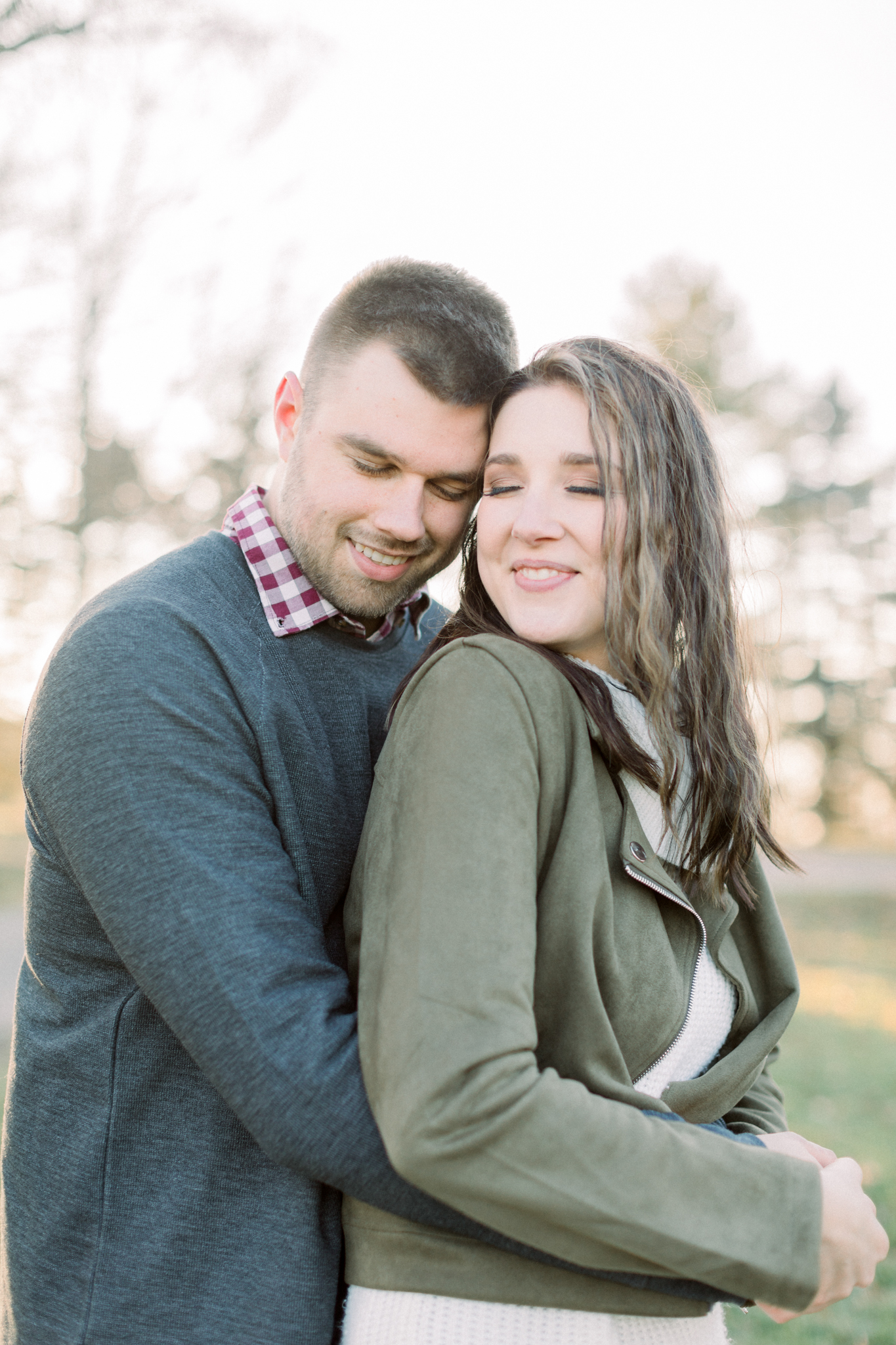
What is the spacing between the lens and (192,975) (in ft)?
5.55

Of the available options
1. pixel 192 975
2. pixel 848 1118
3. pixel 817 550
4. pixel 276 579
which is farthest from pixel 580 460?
pixel 817 550

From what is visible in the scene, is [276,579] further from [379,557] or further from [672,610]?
[672,610]

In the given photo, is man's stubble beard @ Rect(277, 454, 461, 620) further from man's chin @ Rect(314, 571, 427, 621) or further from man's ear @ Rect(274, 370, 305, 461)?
man's ear @ Rect(274, 370, 305, 461)

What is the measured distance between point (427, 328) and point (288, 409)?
500mm

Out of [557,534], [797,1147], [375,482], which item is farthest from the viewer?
[375,482]

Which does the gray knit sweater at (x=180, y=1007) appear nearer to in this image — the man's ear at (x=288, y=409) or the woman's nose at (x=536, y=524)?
the woman's nose at (x=536, y=524)

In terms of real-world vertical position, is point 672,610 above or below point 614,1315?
above

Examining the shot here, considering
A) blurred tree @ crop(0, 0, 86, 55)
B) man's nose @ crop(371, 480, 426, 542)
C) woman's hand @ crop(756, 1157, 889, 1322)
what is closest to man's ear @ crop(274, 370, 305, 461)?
man's nose @ crop(371, 480, 426, 542)

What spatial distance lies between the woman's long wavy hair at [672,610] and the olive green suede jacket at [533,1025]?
19 centimetres

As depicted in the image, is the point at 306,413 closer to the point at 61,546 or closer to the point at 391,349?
the point at 391,349

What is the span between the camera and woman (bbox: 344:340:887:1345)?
1.48 metres

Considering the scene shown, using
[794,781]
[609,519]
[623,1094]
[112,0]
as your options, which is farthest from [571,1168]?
[794,781]

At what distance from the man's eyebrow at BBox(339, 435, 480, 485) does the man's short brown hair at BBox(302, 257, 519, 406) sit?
157 mm

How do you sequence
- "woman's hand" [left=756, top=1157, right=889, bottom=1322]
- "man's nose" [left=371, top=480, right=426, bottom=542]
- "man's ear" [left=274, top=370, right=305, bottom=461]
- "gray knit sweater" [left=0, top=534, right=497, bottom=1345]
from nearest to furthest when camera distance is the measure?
"woman's hand" [left=756, top=1157, right=889, bottom=1322], "gray knit sweater" [left=0, top=534, right=497, bottom=1345], "man's nose" [left=371, top=480, right=426, bottom=542], "man's ear" [left=274, top=370, right=305, bottom=461]
